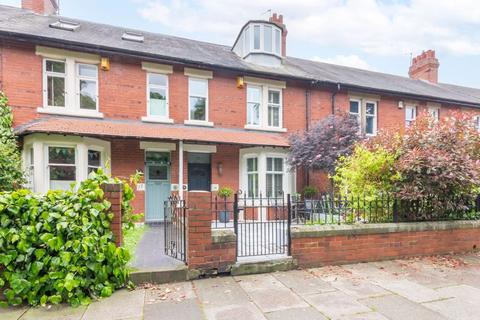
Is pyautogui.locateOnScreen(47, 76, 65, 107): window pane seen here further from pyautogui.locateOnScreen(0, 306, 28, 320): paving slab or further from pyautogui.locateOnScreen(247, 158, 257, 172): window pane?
pyautogui.locateOnScreen(0, 306, 28, 320): paving slab

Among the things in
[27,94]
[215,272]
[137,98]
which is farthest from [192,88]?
[215,272]

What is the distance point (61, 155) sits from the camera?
8219 mm

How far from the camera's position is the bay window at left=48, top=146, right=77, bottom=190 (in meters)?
8.11

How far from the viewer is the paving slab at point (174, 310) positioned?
124 inches

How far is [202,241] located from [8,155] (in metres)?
6.39

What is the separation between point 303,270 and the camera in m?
4.68

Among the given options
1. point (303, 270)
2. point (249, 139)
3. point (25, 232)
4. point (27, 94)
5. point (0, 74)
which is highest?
point (0, 74)

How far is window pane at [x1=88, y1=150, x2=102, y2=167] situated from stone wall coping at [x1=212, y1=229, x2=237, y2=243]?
6093 millimetres

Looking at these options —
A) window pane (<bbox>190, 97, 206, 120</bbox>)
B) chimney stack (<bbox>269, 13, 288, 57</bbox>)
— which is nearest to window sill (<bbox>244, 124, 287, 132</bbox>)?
window pane (<bbox>190, 97, 206, 120</bbox>)

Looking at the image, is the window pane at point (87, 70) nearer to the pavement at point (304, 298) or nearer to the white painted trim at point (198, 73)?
the white painted trim at point (198, 73)

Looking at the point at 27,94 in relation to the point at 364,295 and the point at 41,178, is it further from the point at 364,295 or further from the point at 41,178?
the point at 364,295

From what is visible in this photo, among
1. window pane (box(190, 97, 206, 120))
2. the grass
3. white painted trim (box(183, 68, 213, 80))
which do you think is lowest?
the grass

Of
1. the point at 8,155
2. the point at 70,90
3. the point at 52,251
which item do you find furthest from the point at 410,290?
→ the point at 70,90

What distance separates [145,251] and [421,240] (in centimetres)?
547
